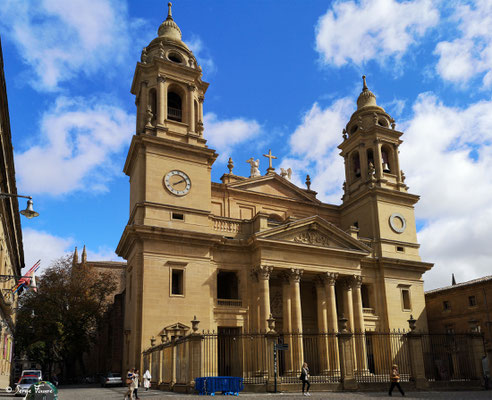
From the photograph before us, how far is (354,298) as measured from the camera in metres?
33.0

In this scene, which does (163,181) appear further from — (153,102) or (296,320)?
(296,320)

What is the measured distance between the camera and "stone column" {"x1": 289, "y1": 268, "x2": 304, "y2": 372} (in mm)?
28547

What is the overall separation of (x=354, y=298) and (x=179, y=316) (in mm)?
12289

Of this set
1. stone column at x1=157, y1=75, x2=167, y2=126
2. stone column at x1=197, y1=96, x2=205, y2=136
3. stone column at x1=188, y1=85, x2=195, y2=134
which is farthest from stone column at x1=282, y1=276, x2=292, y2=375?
stone column at x1=157, y1=75, x2=167, y2=126

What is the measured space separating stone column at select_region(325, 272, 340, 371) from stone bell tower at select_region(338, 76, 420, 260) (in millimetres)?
5873

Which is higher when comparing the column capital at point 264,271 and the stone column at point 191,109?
the stone column at point 191,109

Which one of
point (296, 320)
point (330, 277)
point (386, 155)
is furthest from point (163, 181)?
point (386, 155)

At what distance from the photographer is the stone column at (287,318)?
29.0m

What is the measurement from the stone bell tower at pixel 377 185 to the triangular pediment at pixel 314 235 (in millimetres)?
3812

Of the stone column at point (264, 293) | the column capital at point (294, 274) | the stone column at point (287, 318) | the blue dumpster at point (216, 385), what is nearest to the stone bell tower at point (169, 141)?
the stone column at point (264, 293)

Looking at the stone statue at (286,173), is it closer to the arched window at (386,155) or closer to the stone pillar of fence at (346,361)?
the arched window at (386,155)

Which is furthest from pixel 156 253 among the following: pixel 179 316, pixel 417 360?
pixel 417 360

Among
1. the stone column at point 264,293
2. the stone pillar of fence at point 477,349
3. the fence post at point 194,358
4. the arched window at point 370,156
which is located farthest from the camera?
the arched window at point 370,156

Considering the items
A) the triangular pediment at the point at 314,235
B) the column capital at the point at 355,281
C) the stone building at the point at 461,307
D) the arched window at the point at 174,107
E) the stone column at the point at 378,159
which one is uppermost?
the arched window at the point at 174,107
